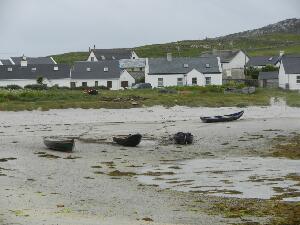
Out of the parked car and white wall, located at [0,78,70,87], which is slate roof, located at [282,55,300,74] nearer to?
the parked car

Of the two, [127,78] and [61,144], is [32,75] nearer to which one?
[127,78]

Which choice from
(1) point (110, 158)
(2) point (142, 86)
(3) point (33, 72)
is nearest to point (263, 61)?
(2) point (142, 86)

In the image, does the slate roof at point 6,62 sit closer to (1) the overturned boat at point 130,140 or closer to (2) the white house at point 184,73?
(2) the white house at point 184,73

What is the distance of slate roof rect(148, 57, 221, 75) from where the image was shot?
75.1 m

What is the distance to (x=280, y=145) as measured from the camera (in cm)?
3481

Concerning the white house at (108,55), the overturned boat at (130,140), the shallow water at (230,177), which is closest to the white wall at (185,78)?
the white house at (108,55)

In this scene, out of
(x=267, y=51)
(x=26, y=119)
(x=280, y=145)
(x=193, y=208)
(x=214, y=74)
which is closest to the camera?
(x=193, y=208)

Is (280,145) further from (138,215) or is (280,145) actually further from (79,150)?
(138,215)

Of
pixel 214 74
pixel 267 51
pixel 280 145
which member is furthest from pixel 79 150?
pixel 267 51

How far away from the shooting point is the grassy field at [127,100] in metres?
53.0

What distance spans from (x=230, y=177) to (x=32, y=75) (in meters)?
57.6

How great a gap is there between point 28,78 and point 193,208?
62397mm

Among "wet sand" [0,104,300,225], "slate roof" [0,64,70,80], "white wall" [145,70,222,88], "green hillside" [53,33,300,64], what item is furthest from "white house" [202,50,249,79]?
Result: "wet sand" [0,104,300,225]

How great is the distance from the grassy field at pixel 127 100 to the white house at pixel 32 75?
1821 centimetres
